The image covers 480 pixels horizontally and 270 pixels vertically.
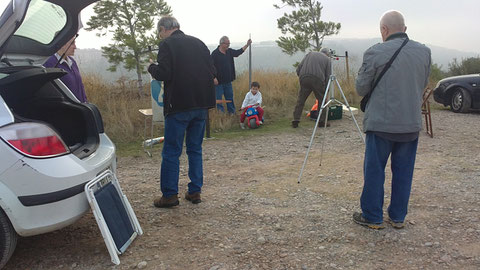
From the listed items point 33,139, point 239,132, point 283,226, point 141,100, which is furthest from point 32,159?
point 141,100

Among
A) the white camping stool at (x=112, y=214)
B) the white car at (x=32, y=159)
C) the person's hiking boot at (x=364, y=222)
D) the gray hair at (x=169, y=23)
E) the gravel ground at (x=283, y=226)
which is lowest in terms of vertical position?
the gravel ground at (x=283, y=226)

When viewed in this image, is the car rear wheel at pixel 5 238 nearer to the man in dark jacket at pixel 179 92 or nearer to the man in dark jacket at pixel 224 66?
the man in dark jacket at pixel 179 92

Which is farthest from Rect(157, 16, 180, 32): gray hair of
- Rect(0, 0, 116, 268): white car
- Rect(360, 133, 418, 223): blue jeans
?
Rect(360, 133, 418, 223): blue jeans

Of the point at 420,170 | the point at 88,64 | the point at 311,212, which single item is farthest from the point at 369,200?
the point at 88,64

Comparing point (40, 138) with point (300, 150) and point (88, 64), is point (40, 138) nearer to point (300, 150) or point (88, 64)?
point (300, 150)

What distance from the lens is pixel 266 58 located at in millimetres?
15828

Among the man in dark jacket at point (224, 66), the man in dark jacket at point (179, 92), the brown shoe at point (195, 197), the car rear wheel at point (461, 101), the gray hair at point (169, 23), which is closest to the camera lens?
the man in dark jacket at point (179, 92)

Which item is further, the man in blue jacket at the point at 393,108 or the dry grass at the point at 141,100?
the dry grass at the point at 141,100

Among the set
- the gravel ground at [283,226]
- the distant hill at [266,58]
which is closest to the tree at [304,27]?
the distant hill at [266,58]

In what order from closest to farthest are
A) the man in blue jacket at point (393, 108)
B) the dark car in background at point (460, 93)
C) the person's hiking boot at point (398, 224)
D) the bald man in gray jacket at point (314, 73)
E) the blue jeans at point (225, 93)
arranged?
the man in blue jacket at point (393, 108) < the person's hiking boot at point (398, 224) < the bald man in gray jacket at point (314, 73) < the blue jeans at point (225, 93) < the dark car in background at point (460, 93)

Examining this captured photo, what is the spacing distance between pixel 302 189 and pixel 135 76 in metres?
7.53

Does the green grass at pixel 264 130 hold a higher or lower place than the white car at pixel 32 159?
lower

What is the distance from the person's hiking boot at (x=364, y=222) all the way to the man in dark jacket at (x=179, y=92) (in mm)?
1604

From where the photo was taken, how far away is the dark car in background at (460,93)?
920cm
